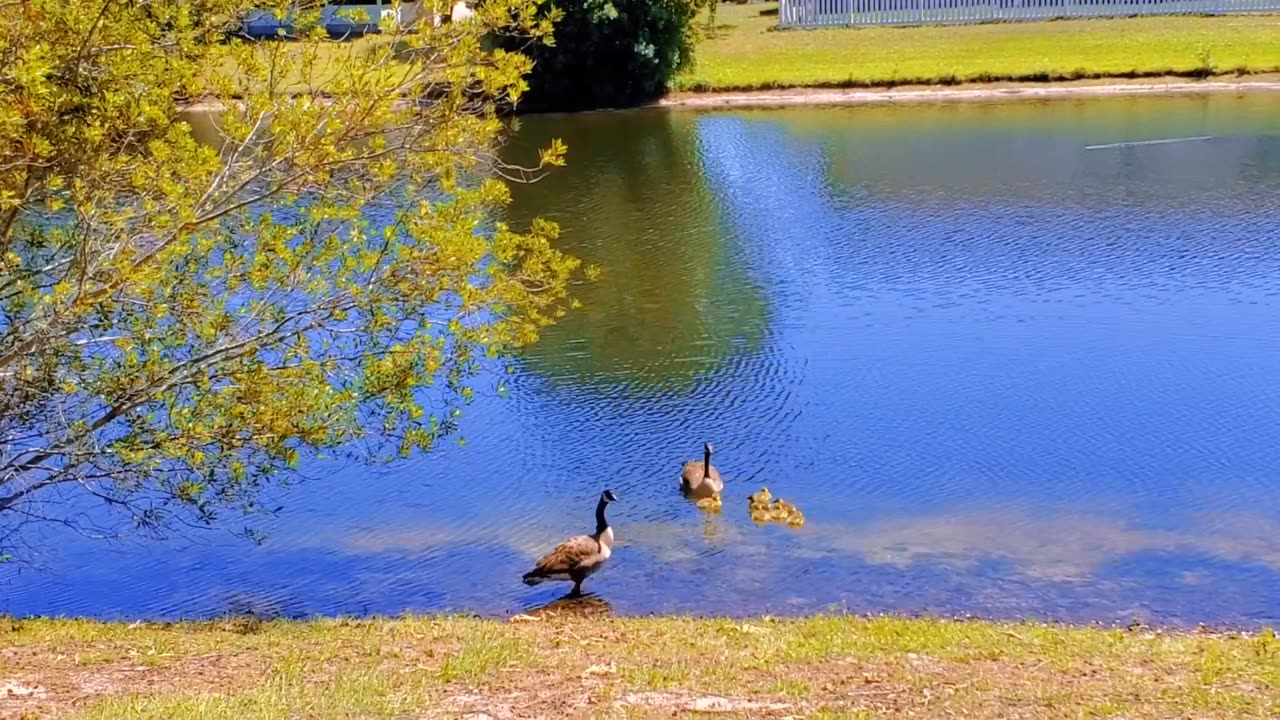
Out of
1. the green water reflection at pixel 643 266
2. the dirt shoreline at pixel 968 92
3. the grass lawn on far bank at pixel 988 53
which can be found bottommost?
the green water reflection at pixel 643 266

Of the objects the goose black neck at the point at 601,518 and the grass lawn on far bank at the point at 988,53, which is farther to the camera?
the grass lawn on far bank at the point at 988,53

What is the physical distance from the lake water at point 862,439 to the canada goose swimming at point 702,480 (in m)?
0.35

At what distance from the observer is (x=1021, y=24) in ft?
217

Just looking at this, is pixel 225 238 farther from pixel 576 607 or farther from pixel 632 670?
pixel 632 670

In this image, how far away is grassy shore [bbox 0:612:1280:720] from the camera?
10.9m

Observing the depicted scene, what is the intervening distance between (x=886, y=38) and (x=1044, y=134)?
64.0ft

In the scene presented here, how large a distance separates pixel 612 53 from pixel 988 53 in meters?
16.1

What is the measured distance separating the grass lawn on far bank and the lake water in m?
21.2

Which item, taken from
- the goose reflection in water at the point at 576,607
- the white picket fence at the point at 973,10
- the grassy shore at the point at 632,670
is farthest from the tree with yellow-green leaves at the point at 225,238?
the white picket fence at the point at 973,10

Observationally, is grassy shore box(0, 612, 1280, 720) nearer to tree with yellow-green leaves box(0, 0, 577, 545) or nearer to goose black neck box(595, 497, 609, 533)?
tree with yellow-green leaves box(0, 0, 577, 545)

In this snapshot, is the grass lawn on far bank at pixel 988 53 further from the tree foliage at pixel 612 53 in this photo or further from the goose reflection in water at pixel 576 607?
the goose reflection in water at pixel 576 607

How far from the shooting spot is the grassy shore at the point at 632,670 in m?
10.9

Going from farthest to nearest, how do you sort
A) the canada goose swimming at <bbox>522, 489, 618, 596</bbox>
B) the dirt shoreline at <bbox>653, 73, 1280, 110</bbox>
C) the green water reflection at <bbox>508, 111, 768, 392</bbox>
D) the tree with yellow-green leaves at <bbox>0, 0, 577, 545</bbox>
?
the dirt shoreline at <bbox>653, 73, 1280, 110</bbox>
the green water reflection at <bbox>508, 111, 768, 392</bbox>
the canada goose swimming at <bbox>522, 489, 618, 596</bbox>
the tree with yellow-green leaves at <bbox>0, 0, 577, 545</bbox>

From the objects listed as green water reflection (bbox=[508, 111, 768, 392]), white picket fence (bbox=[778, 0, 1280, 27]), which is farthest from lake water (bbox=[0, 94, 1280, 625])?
white picket fence (bbox=[778, 0, 1280, 27])
